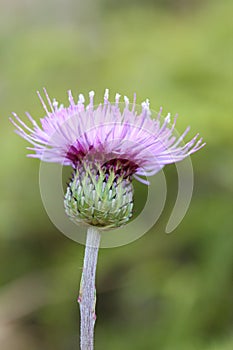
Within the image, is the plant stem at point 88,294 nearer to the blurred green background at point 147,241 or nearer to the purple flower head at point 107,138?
the purple flower head at point 107,138

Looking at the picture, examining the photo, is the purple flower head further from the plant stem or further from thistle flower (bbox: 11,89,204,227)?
the plant stem

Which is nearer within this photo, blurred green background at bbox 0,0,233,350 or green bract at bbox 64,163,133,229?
green bract at bbox 64,163,133,229

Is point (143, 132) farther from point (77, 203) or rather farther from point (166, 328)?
point (166, 328)

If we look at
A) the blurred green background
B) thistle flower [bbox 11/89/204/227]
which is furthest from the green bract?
the blurred green background

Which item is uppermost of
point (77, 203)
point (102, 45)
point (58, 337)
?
point (102, 45)

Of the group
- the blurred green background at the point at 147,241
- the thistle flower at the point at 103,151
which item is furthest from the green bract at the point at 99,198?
the blurred green background at the point at 147,241

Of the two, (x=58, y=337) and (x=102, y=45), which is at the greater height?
(x=102, y=45)

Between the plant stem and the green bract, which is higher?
the green bract

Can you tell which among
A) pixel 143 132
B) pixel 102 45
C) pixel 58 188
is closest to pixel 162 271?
pixel 58 188
